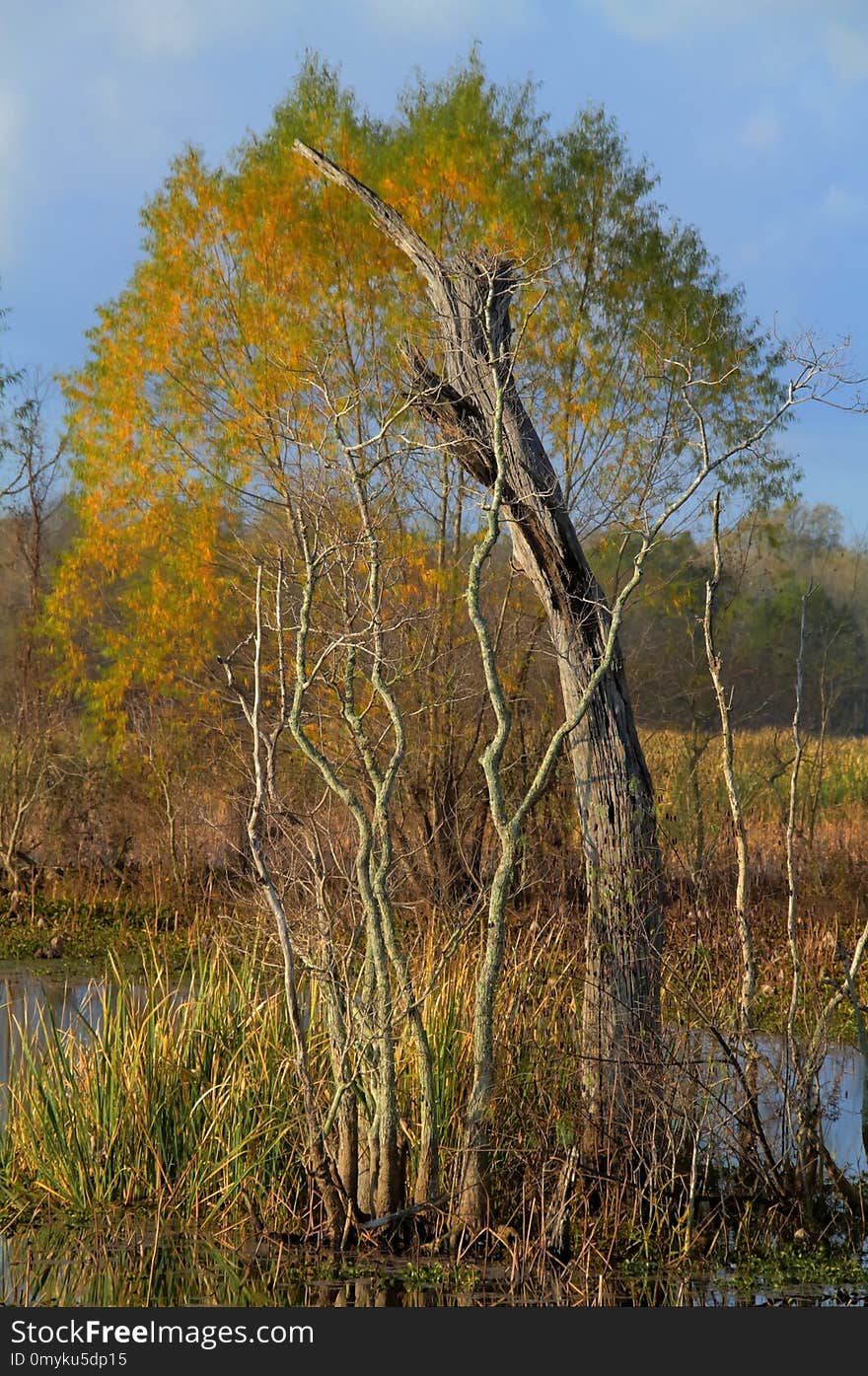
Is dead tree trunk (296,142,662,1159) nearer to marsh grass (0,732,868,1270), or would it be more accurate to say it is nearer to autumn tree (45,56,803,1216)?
marsh grass (0,732,868,1270)

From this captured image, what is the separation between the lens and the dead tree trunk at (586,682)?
5883mm

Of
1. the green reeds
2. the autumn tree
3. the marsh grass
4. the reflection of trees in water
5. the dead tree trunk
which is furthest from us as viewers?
the autumn tree

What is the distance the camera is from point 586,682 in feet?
20.5

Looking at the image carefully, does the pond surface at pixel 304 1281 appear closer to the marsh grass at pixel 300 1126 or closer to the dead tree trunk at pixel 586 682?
the marsh grass at pixel 300 1126

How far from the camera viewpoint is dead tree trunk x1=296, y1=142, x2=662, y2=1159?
588cm

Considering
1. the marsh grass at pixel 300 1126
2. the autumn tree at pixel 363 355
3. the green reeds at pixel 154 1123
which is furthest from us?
the autumn tree at pixel 363 355

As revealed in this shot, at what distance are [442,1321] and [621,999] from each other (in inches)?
67.1

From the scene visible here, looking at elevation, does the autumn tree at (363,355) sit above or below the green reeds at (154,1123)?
above

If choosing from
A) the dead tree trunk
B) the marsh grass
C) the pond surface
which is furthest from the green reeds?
the dead tree trunk

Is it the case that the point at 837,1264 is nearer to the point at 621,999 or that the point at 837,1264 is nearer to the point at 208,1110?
the point at 621,999

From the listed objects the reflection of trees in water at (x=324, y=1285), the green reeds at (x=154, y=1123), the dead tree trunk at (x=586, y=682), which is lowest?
the reflection of trees in water at (x=324, y=1285)

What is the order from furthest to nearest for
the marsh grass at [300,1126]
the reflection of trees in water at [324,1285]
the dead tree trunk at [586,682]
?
the dead tree trunk at [586,682], the marsh grass at [300,1126], the reflection of trees in water at [324,1285]

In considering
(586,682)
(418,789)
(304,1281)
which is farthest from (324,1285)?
(418,789)

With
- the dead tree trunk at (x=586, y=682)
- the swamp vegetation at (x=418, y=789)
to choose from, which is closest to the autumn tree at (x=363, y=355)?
the swamp vegetation at (x=418, y=789)
